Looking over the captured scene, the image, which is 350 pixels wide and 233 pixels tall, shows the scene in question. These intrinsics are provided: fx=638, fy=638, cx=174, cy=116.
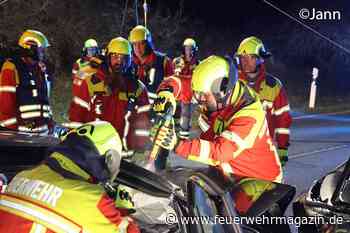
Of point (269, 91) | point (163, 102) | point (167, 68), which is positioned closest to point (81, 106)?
point (163, 102)

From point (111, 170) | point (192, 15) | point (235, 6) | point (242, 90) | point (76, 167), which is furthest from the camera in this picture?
point (235, 6)

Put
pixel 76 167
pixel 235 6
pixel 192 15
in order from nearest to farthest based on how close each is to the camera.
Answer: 1. pixel 76 167
2. pixel 192 15
3. pixel 235 6

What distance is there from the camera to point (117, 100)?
5812 millimetres

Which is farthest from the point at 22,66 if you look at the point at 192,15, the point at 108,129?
the point at 192,15

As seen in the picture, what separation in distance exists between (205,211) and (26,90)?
3594mm

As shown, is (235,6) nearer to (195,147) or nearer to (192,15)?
(192,15)

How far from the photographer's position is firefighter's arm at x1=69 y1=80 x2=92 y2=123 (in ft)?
19.1

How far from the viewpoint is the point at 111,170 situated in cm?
297

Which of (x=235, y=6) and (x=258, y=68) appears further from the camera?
(x=235, y=6)

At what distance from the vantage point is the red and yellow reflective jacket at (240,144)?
13.9ft

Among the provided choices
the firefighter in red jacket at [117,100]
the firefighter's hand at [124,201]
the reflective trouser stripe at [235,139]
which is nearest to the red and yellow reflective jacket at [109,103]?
the firefighter in red jacket at [117,100]

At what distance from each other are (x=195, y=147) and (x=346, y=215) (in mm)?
1066

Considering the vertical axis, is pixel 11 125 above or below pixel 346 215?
above

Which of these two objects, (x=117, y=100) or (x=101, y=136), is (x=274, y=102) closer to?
(x=117, y=100)
